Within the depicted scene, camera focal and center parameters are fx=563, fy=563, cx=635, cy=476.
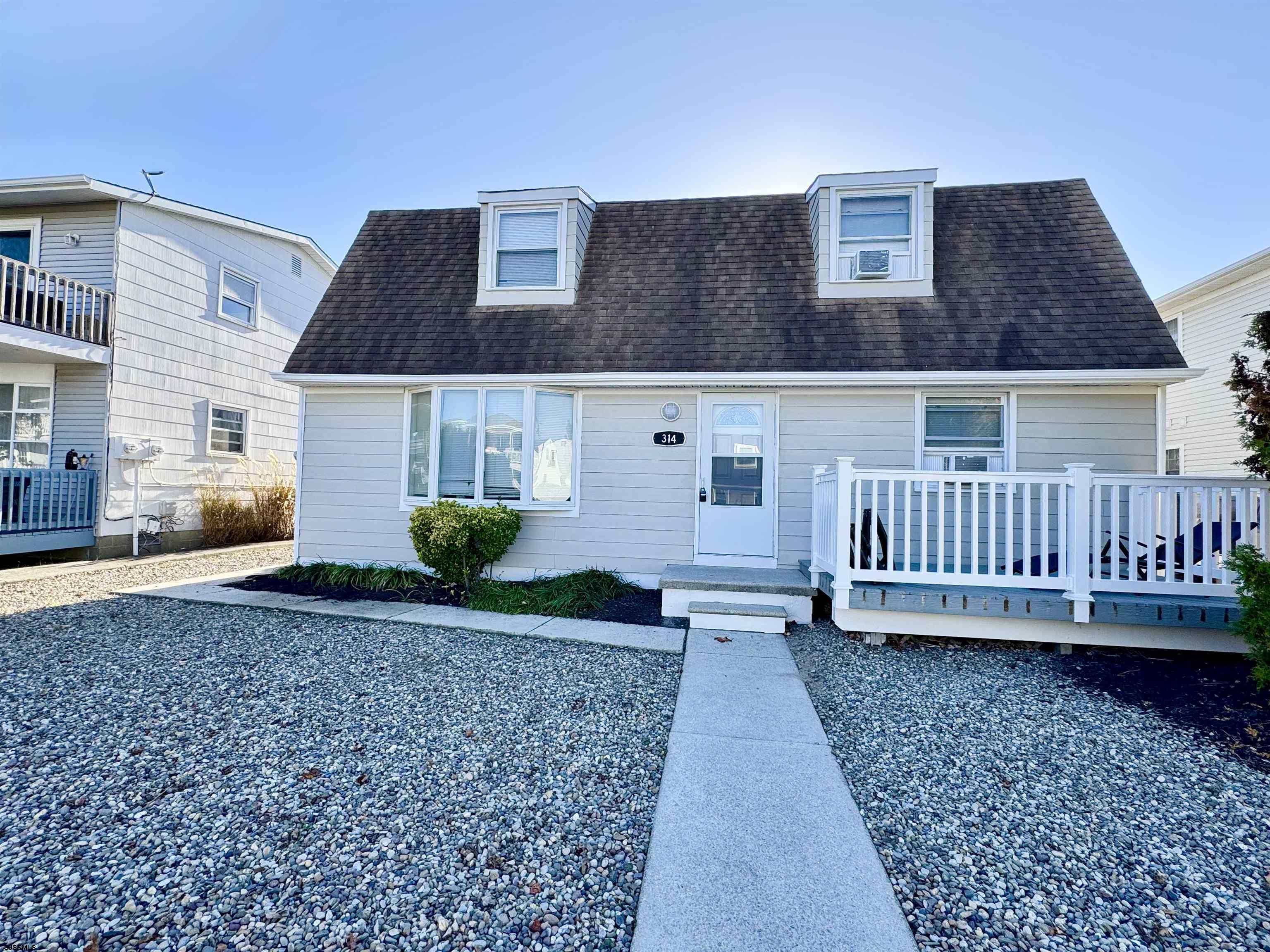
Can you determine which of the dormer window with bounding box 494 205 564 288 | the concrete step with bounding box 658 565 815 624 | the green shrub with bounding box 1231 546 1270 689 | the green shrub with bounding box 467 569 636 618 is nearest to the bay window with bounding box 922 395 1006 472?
the concrete step with bounding box 658 565 815 624

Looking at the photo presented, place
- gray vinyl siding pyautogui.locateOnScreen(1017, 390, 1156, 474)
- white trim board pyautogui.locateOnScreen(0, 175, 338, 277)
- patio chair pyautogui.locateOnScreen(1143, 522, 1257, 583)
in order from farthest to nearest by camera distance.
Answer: white trim board pyautogui.locateOnScreen(0, 175, 338, 277)
gray vinyl siding pyautogui.locateOnScreen(1017, 390, 1156, 474)
patio chair pyautogui.locateOnScreen(1143, 522, 1257, 583)

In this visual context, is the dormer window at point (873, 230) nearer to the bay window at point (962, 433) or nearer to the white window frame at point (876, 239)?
the white window frame at point (876, 239)

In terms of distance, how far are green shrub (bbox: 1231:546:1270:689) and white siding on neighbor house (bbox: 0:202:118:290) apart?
14.9 meters

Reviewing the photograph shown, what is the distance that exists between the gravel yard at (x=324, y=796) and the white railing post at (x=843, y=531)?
182cm

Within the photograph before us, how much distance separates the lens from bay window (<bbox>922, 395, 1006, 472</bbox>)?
677 centimetres

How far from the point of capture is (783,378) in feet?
22.3

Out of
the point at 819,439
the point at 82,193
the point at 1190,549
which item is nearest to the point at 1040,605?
the point at 1190,549

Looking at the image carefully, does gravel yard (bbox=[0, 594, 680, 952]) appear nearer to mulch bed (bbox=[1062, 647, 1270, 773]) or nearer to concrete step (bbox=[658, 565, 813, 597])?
concrete step (bbox=[658, 565, 813, 597])

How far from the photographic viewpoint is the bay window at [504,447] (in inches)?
291

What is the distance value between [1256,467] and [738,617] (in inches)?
166

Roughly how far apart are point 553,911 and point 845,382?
6207 millimetres

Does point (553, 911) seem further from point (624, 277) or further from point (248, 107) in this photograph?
point (248, 107)

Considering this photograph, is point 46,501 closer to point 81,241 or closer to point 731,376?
point 81,241

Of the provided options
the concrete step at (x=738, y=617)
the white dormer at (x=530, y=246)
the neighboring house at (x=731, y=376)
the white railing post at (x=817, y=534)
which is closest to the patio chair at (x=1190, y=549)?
the neighboring house at (x=731, y=376)
